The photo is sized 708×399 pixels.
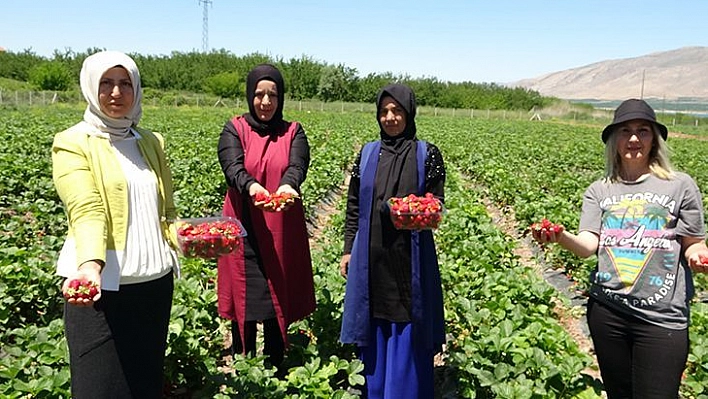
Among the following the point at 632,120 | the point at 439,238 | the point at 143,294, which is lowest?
the point at 439,238

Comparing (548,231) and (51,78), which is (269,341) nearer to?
(548,231)

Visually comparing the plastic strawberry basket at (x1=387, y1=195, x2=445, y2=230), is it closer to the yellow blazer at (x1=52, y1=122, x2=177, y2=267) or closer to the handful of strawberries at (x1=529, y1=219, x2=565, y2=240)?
the handful of strawberries at (x1=529, y1=219, x2=565, y2=240)

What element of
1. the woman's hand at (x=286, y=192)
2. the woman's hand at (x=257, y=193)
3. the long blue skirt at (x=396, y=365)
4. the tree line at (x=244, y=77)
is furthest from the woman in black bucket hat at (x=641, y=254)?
the tree line at (x=244, y=77)

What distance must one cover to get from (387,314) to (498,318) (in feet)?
3.60

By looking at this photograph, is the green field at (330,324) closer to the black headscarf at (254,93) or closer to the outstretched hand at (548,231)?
the outstretched hand at (548,231)

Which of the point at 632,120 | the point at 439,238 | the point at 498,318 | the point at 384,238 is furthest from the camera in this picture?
the point at 439,238

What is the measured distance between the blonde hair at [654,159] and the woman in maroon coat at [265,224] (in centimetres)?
156

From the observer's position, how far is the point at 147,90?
46.6 meters

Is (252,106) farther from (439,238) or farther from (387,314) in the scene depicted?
(439,238)

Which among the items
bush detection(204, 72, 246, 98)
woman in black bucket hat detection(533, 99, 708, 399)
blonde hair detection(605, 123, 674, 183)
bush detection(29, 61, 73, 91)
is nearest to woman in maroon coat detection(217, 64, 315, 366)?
woman in black bucket hat detection(533, 99, 708, 399)

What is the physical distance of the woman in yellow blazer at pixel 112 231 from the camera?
2.11m

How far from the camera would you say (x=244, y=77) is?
184 feet

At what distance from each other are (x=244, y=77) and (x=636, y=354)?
56294 mm

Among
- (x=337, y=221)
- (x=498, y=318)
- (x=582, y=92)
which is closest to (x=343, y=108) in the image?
(x=337, y=221)
